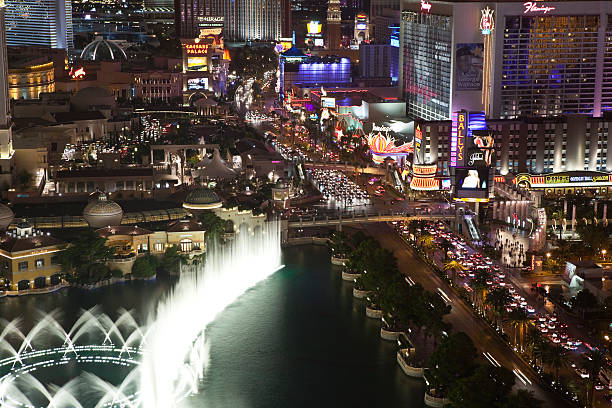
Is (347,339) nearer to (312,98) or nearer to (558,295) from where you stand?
(558,295)

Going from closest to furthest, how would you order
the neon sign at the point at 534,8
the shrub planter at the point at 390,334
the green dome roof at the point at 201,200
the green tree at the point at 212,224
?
1. the shrub planter at the point at 390,334
2. the green tree at the point at 212,224
3. the green dome roof at the point at 201,200
4. the neon sign at the point at 534,8

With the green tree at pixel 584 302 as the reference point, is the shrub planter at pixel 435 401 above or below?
below

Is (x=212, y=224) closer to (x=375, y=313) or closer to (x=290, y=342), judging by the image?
(x=375, y=313)

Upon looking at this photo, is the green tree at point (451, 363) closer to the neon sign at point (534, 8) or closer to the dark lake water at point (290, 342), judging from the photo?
the dark lake water at point (290, 342)

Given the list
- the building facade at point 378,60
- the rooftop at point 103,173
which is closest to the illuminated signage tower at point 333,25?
the building facade at point 378,60

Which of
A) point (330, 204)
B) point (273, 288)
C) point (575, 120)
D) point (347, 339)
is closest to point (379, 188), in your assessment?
point (330, 204)

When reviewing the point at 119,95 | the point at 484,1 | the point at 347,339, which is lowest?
the point at 347,339

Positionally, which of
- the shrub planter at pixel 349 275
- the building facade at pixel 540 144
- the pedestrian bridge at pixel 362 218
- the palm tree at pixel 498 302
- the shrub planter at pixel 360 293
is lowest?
the shrub planter at pixel 360 293

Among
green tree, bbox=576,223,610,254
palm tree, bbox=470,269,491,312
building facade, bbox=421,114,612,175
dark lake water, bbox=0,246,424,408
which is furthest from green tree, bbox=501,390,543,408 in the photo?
building facade, bbox=421,114,612,175
